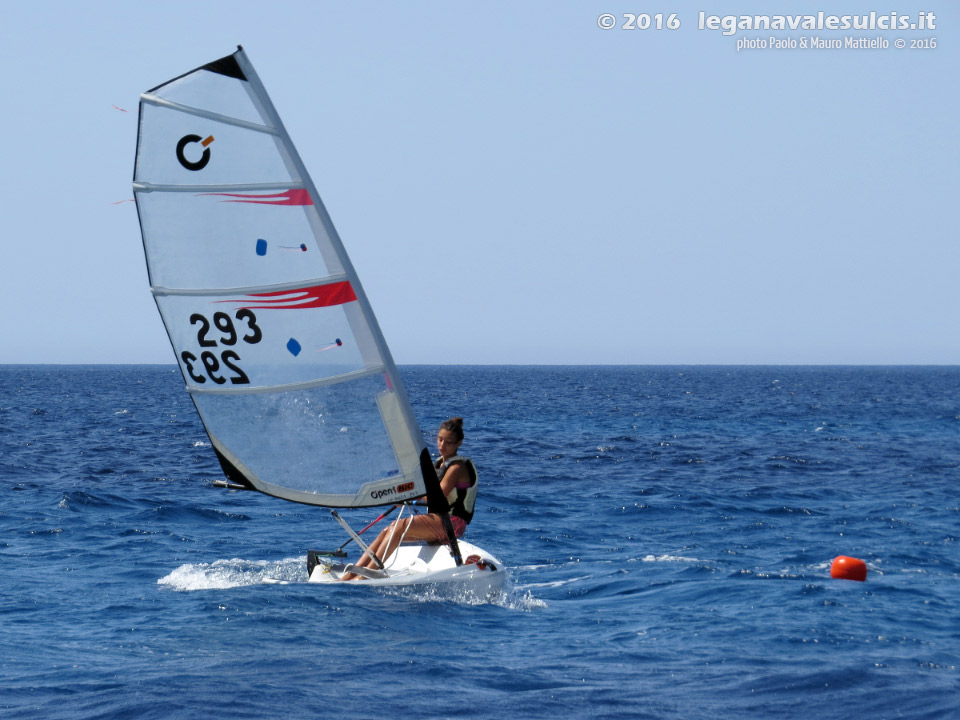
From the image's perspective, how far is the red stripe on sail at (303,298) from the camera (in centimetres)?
1068

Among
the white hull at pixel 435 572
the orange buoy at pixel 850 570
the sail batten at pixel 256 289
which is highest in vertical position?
the sail batten at pixel 256 289

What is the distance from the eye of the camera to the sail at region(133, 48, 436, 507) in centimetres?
1023

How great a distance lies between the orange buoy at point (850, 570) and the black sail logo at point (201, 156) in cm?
924

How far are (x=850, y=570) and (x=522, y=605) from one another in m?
4.46

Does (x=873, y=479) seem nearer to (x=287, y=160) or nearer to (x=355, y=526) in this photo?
(x=355, y=526)

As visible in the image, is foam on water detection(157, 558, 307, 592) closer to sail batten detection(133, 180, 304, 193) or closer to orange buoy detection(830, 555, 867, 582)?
sail batten detection(133, 180, 304, 193)

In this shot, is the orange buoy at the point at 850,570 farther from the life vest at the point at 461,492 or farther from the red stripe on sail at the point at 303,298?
the red stripe on sail at the point at 303,298

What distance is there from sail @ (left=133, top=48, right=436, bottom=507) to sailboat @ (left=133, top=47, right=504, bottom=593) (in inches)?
0.5

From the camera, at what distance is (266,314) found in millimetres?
10789

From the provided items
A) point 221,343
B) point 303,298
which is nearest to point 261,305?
point 303,298

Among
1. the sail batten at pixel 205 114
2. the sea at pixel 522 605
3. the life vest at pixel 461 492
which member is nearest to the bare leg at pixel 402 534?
the life vest at pixel 461 492

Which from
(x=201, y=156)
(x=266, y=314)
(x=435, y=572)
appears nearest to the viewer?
A: (x=201, y=156)

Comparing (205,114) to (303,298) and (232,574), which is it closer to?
(303,298)

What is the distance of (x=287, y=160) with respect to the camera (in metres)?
10.3
